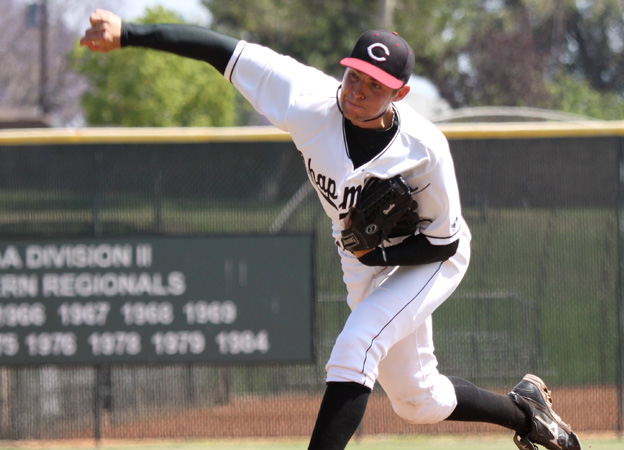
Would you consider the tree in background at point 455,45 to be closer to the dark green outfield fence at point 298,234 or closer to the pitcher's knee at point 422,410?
the dark green outfield fence at point 298,234

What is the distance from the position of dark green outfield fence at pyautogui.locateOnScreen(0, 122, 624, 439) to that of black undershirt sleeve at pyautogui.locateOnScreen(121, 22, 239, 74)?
2733mm

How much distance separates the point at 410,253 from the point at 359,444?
2847mm

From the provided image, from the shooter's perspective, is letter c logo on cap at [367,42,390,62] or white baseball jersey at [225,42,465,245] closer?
letter c logo on cap at [367,42,390,62]

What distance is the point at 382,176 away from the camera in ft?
11.9

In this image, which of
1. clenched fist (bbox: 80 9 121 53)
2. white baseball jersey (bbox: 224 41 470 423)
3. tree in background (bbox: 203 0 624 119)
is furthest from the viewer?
tree in background (bbox: 203 0 624 119)

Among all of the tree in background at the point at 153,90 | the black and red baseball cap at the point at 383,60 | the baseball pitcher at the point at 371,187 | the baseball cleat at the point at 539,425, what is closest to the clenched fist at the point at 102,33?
the baseball pitcher at the point at 371,187

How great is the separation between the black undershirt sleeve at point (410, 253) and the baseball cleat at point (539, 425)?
93 centimetres

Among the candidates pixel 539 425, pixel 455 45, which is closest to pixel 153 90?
pixel 455 45

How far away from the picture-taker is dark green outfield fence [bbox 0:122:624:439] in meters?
6.37

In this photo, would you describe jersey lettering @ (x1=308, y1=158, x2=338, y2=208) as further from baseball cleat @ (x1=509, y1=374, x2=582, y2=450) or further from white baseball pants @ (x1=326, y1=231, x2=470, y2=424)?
baseball cleat @ (x1=509, y1=374, x2=582, y2=450)

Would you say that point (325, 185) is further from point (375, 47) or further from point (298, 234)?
point (298, 234)

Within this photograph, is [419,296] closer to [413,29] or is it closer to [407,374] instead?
[407,374]

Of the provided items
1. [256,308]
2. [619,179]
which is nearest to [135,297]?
[256,308]

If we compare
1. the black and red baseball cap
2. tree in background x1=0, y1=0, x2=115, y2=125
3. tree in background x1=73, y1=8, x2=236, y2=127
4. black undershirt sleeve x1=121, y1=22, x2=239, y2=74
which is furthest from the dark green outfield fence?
tree in background x1=0, y1=0, x2=115, y2=125
